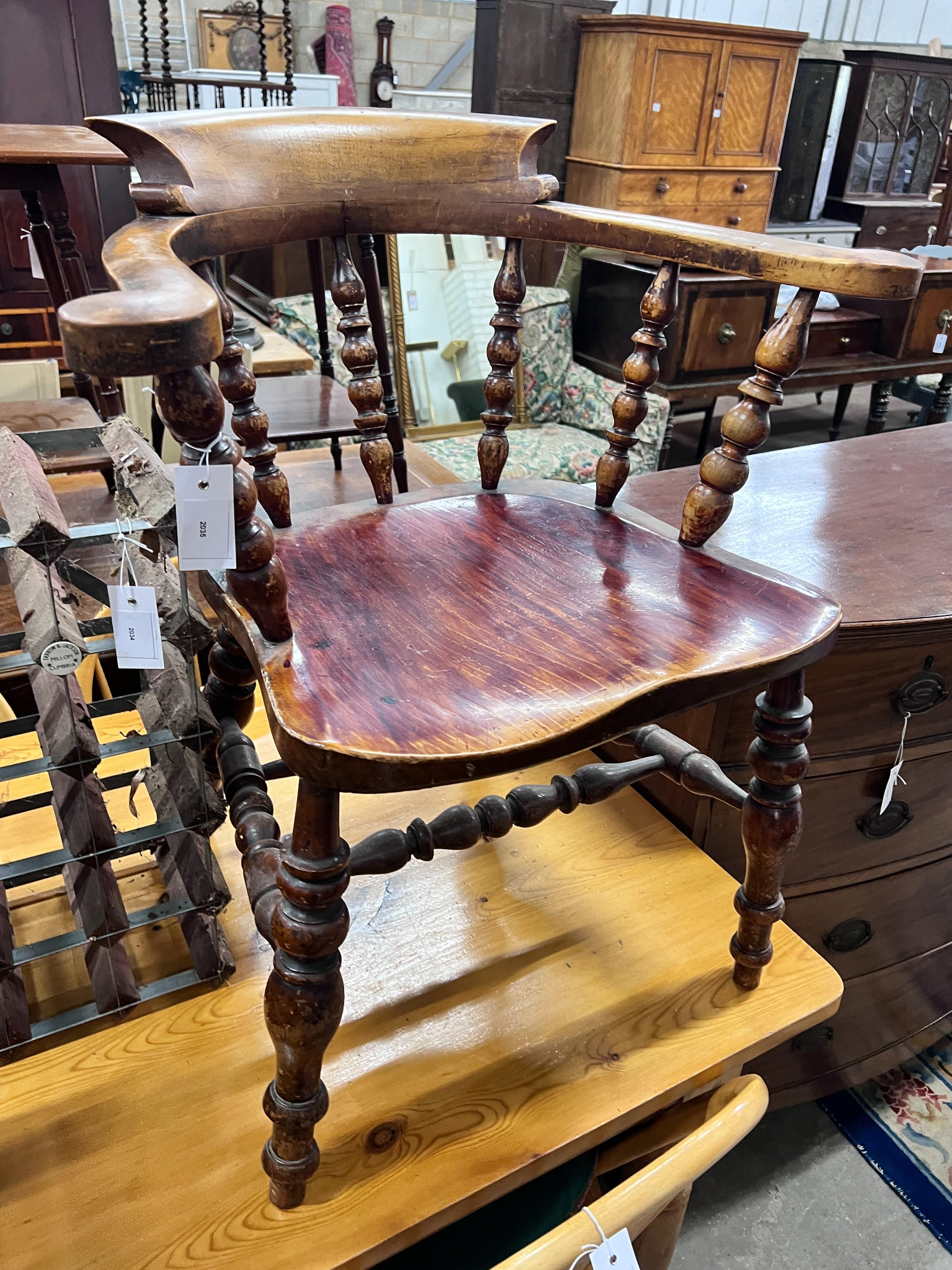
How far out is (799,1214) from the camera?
130 cm

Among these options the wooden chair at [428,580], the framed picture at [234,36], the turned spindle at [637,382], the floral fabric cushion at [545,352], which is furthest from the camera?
the framed picture at [234,36]

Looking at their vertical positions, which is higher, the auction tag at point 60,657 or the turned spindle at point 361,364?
the turned spindle at point 361,364

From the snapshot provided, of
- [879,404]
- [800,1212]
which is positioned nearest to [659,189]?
[879,404]

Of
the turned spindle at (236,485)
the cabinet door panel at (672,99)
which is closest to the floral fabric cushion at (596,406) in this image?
the cabinet door panel at (672,99)

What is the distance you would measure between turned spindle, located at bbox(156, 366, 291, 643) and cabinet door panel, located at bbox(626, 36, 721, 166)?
2.60 metres

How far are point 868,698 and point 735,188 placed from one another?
2.58 meters

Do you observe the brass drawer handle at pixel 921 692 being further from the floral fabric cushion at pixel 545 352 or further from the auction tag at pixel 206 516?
the floral fabric cushion at pixel 545 352

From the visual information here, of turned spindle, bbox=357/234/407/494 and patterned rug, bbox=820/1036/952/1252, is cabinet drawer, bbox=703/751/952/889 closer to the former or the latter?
patterned rug, bbox=820/1036/952/1252

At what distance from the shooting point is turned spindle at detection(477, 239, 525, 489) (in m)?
0.97

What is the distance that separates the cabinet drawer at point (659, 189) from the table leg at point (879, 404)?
91 centimetres

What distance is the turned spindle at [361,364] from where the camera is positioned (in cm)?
89

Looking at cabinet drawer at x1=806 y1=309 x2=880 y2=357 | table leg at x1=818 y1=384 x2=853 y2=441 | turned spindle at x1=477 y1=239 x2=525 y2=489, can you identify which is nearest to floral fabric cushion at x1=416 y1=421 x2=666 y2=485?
cabinet drawer at x1=806 y1=309 x2=880 y2=357

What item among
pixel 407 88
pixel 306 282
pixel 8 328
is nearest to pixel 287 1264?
pixel 306 282

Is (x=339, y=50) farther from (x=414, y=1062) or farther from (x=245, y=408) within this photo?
(x=414, y=1062)
